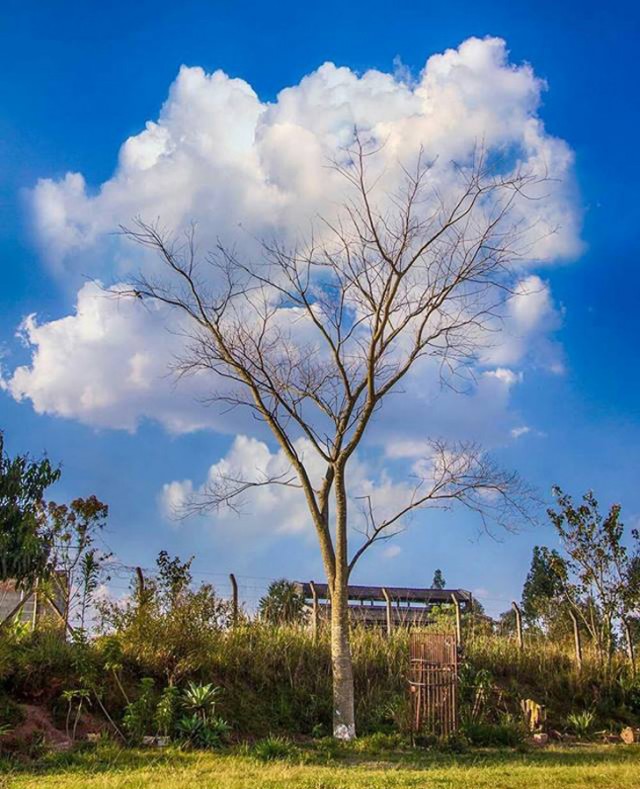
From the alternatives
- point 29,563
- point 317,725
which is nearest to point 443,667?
point 317,725

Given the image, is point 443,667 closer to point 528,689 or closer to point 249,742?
point 249,742

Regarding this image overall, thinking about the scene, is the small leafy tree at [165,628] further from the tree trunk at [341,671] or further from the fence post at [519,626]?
the fence post at [519,626]

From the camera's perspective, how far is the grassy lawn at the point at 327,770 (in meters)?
9.01

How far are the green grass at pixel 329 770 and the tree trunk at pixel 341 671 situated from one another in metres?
1.25

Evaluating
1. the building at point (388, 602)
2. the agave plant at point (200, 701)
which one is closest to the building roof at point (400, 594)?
the building at point (388, 602)

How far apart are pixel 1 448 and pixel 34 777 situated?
21.6 ft

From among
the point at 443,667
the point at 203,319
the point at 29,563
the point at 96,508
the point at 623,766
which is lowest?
the point at 623,766

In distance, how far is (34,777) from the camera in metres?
9.54

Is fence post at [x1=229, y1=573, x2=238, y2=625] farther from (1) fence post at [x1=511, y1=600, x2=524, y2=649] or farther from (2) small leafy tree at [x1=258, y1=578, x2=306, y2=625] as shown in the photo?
(1) fence post at [x1=511, y1=600, x2=524, y2=649]

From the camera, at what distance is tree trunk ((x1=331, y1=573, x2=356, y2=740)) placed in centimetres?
1395

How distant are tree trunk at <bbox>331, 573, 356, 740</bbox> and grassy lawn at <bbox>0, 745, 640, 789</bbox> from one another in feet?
4.69

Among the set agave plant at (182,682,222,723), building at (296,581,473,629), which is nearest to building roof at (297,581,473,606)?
building at (296,581,473,629)

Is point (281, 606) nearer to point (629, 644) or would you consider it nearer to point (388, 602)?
point (388, 602)

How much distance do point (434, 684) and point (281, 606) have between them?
4.95 meters
